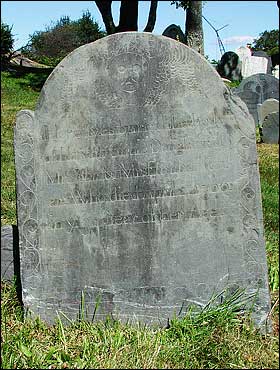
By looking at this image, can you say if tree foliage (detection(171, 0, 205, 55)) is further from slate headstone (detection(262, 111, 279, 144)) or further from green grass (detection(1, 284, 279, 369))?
green grass (detection(1, 284, 279, 369))

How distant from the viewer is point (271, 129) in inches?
417

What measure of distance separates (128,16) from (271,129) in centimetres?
648

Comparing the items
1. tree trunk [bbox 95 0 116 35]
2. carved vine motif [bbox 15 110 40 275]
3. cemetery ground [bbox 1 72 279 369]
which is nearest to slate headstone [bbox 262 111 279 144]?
cemetery ground [bbox 1 72 279 369]

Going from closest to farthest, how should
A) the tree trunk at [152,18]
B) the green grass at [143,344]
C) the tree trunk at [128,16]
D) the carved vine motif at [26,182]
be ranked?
the green grass at [143,344] < the carved vine motif at [26,182] < the tree trunk at [128,16] < the tree trunk at [152,18]

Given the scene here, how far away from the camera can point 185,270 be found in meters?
4.08

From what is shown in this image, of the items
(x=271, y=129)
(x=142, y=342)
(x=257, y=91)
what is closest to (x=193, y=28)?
(x=257, y=91)

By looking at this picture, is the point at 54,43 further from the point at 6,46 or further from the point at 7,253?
the point at 7,253

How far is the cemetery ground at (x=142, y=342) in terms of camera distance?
3531 millimetres

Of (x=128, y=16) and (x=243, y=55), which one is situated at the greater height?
(x=243, y=55)

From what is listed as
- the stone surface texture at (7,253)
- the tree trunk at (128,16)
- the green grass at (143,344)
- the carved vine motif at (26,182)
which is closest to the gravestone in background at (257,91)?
the tree trunk at (128,16)

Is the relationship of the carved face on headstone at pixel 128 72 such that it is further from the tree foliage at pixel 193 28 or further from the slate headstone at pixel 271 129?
the tree foliage at pixel 193 28

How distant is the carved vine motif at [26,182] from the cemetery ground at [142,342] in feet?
1.71

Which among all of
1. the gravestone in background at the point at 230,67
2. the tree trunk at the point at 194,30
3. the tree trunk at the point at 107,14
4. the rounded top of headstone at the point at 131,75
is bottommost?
the rounded top of headstone at the point at 131,75

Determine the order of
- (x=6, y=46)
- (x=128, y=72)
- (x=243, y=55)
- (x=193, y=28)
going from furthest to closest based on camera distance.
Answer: (x=243, y=55) < (x=6, y=46) < (x=193, y=28) < (x=128, y=72)
